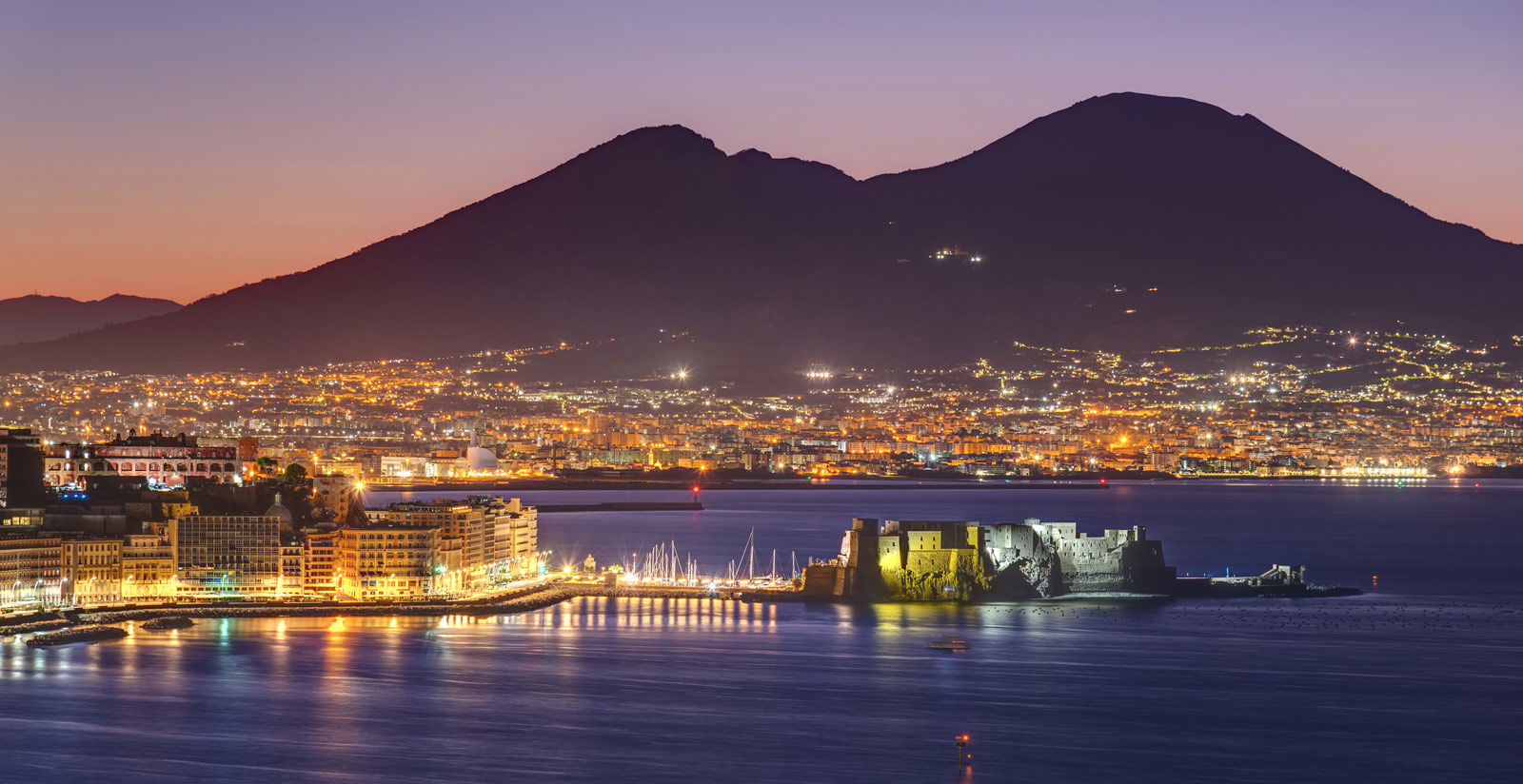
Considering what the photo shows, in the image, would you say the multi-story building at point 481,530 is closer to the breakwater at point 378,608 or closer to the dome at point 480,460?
the breakwater at point 378,608

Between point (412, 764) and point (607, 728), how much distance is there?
153 inches

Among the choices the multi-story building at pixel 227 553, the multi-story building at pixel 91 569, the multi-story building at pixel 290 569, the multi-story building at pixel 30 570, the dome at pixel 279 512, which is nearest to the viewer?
the multi-story building at pixel 30 570

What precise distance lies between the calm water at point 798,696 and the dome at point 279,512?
5.26 metres

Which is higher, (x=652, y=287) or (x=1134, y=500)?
(x=652, y=287)

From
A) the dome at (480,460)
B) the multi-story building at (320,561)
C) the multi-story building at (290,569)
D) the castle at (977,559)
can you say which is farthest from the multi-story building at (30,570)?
the dome at (480,460)

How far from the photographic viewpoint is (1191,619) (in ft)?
152

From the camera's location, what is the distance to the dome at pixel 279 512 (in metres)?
51.1

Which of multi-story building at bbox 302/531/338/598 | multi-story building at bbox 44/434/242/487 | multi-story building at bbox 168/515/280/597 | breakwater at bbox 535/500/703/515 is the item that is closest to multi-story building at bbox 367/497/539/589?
multi-story building at bbox 302/531/338/598

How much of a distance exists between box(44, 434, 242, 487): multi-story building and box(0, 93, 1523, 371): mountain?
9137cm

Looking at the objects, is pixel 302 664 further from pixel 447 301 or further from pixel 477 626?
pixel 447 301

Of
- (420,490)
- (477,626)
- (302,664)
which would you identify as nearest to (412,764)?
(302,664)

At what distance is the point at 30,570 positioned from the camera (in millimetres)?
46531

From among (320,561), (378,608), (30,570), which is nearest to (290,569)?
(320,561)

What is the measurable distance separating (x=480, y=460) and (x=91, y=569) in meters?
71.8
